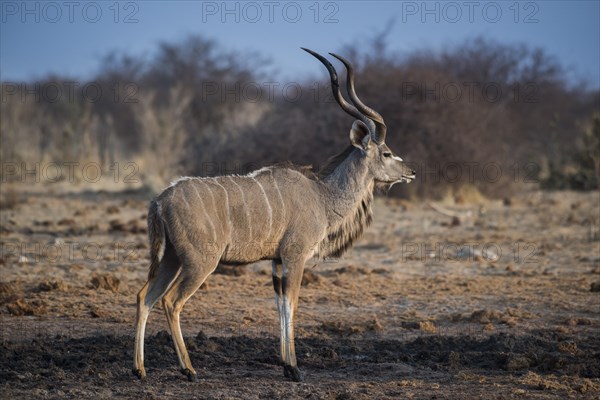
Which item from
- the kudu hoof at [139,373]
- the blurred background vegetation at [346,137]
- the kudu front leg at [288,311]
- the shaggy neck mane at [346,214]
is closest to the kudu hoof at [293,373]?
the kudu front leg at [288,311]

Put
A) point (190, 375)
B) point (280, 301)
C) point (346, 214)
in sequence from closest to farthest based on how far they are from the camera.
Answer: point (190, 375) → point (280, 301) → point (346, 214)

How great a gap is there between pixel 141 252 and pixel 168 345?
15.1ft

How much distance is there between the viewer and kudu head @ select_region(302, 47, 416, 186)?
249 inches

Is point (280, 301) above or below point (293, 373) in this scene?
above

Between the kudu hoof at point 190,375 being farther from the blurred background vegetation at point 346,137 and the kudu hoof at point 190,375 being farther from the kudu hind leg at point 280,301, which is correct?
the blurred background vegetation at point 346,137

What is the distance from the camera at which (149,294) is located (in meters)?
5.26

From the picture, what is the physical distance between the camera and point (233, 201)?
555 cm

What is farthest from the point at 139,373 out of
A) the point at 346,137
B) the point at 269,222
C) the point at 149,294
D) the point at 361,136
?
the point at 346,137

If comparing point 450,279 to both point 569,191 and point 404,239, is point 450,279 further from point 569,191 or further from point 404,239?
point 569,191

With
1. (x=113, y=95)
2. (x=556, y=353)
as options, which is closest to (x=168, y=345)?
(x=556, y=353)

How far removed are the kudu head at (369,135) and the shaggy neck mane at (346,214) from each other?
118mm

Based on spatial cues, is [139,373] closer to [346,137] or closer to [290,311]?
[290,311]

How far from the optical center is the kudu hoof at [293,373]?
17.3 ft

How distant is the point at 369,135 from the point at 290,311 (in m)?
1.63
